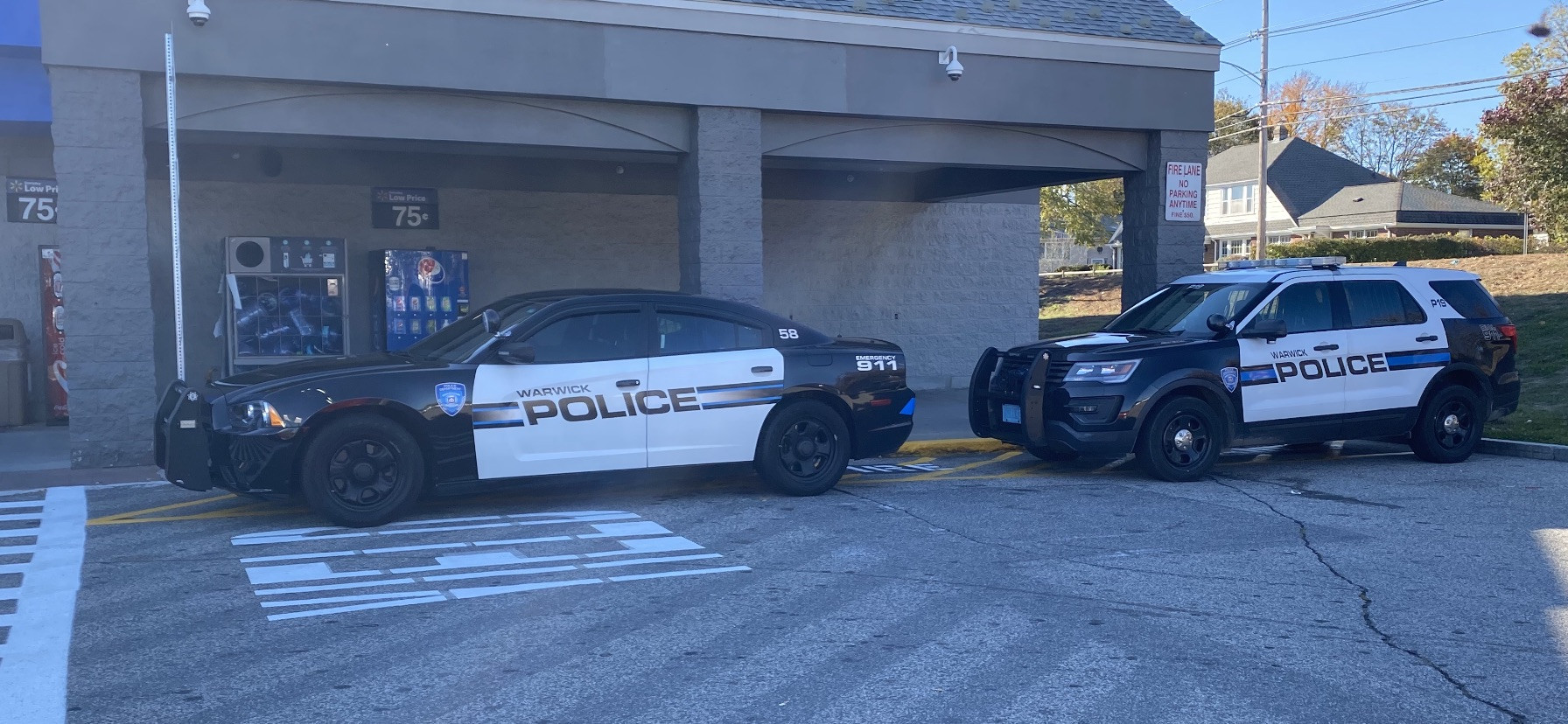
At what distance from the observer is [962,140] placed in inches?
546

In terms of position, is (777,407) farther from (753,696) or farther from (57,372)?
(57,372)

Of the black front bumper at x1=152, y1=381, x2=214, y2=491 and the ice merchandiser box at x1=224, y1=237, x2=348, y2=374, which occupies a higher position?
the ice merchandiser box at x1=224, y1=237, x2=348, y2=374

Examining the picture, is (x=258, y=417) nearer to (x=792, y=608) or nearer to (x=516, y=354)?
(x=516, y=354)

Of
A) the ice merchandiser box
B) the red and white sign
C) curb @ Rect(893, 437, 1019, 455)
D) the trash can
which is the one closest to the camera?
curb @ Rect(893, 437, 1019, 455)

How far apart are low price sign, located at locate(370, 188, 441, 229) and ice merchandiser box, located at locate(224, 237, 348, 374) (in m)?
1.11

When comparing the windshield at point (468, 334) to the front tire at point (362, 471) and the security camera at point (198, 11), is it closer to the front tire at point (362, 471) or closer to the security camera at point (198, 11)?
the front tire at point (362, 471)

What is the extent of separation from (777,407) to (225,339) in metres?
7.52

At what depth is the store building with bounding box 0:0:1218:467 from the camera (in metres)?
10.6

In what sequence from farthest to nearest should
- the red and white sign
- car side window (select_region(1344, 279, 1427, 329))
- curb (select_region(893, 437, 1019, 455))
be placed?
the red and white sign < curb (select_region(893, 437, 1019, 455)) < car side window (select_region(1344, 279, 1427, 329))

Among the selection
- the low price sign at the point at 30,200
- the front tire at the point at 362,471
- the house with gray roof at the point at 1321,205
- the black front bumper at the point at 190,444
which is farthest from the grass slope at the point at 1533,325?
the house with gray roof at the point at 1321,205

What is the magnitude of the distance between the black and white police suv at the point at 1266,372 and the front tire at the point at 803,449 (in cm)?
183

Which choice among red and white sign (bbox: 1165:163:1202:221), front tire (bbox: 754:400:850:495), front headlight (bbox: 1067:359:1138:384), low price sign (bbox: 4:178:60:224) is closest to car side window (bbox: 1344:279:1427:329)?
front headlight (bbox: 1067:359:1138:384)

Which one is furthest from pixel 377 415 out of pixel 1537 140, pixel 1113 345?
pixel 1537 140

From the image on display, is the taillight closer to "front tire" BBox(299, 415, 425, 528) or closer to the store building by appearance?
the store building
